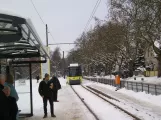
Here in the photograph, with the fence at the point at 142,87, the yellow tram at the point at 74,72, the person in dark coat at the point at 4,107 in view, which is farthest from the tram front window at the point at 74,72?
the person in dark coat at the point at 4,107

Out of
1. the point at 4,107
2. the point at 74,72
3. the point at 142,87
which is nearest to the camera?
the point at 4,107

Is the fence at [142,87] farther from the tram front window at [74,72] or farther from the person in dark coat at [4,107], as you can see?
the tram front window at [74,72]

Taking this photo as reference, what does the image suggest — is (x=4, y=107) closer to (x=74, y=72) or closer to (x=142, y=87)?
(x=142, y=87)

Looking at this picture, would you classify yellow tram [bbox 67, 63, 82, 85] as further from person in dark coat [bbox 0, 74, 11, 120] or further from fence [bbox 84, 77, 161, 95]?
person in dark coat [bbox 0, 74, 11, 120]

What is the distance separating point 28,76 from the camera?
15102mm

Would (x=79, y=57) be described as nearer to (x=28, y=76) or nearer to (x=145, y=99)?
(x=145, y=99)

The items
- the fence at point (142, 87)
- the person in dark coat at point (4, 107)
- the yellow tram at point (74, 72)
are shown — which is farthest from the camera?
the yellow tram at point (74, 72)

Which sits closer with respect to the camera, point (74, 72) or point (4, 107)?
point (4, 107)

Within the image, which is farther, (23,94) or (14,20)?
(23,94)

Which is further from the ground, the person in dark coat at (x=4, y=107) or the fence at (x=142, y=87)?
the person in dark coat at (x=4, y=107)

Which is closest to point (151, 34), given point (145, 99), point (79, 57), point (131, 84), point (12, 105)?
point (131, 84)

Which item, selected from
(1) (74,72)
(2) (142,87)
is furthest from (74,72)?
(2) (142,87)

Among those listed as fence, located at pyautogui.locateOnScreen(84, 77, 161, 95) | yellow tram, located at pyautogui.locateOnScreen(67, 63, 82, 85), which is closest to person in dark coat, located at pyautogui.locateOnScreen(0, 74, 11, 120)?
fence, located at pyautogui.locateOnScreen(84, 77, 161, 95)

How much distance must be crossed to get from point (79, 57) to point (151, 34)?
7677 cm
